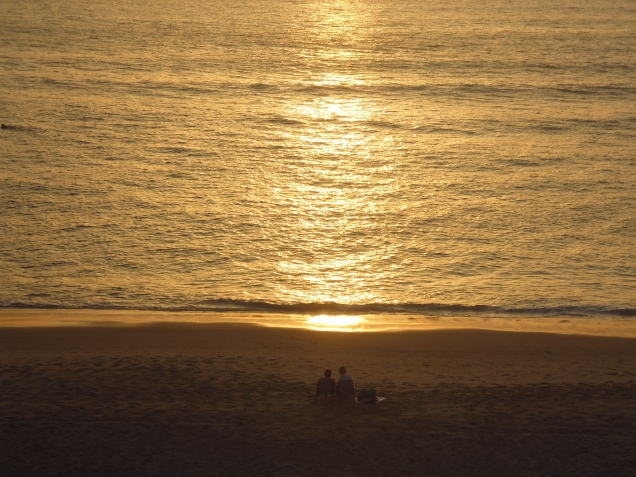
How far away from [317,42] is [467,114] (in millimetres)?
17703

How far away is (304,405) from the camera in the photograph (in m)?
15.1

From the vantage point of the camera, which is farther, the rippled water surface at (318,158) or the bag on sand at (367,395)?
the rippled water surface at (318,158)

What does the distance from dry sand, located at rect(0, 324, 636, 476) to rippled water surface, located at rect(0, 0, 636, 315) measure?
4218 millimetres

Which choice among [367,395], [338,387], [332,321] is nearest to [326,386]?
[338,387]

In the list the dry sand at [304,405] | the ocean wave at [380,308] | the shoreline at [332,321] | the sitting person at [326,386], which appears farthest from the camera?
the ocean wave at [380,308]

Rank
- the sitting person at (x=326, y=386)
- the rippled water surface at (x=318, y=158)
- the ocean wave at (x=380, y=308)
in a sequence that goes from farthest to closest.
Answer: the rippled water surface at (x=318, y=158), the ocean wave at (x=380, y=308), the sitting person at (x=326, y=386)

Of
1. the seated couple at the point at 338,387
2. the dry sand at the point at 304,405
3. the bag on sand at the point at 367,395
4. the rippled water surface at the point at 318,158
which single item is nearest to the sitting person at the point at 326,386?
the seated couple at the point at 338,387

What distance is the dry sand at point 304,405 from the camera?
13.1 meters

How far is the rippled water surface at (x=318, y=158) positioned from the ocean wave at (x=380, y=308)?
9 centimetres

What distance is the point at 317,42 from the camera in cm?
5841

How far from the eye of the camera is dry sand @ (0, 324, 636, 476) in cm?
1311

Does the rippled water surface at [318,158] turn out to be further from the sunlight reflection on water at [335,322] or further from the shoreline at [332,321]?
the sunlight reflection on water at [335,322]

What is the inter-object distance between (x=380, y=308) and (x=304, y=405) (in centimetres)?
805

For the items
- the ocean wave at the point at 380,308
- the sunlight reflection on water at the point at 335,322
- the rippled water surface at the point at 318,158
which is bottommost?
the sunlight reflection on water at the point at 335,322
